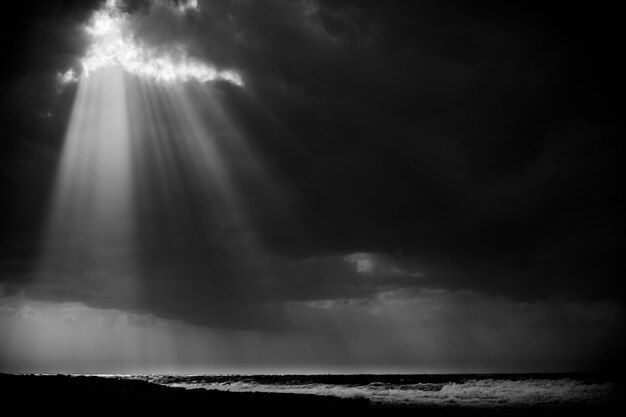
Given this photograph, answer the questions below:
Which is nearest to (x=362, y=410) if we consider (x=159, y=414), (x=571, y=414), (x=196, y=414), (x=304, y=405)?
(x=304, y=405)

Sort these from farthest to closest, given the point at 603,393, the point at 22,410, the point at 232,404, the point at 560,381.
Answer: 1. the point at 560,381
2. the point at 603,393
3. the point at 232,404
4. the point at 22,410

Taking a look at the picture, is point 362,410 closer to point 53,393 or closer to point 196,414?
point 196,414

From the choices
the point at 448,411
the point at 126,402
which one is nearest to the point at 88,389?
the point at 126,402

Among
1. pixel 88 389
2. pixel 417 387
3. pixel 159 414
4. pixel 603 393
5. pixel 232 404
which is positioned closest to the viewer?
pixel 159 414

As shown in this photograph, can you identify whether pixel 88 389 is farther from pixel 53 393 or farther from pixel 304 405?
pixel 304 405

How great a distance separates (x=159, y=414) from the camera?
61.4 ft

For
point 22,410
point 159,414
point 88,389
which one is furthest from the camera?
point 88,389

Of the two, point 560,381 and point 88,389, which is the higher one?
point 88,389

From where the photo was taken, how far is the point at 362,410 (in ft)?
79.0

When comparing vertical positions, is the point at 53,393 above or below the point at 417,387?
above

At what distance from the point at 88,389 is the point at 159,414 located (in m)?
10.0

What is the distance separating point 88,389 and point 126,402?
6020mm

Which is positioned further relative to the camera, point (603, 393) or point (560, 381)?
point (560, 381)

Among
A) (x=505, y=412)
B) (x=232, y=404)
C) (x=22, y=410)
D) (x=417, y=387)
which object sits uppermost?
(x=22, y=410)
